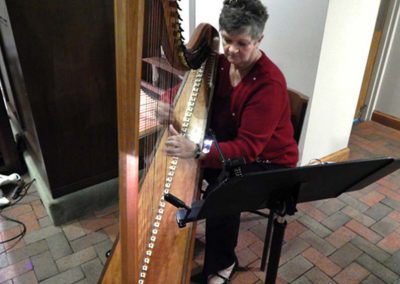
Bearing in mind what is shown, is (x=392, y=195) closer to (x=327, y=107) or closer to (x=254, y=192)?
(x=327, y=107)

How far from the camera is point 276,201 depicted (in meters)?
1.01

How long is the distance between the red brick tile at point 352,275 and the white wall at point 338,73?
31.3 inches

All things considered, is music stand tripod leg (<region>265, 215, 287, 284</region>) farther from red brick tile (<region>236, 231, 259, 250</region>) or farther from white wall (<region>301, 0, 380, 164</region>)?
white wall (<region>301, 0, 380, 164</region>)

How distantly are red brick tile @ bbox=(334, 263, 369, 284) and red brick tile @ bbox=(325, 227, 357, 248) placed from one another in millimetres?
158

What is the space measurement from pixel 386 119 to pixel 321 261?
1962 mm

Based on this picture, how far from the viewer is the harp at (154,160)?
1.88 feet

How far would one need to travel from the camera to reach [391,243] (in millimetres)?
1985

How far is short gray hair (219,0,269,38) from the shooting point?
125cm

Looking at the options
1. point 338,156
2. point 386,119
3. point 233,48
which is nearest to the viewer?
point 233,48

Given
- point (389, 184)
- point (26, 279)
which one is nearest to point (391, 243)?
point (389, 184)

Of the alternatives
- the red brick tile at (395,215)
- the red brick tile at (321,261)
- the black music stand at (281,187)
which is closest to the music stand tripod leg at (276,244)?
the black music stand at (281,187)

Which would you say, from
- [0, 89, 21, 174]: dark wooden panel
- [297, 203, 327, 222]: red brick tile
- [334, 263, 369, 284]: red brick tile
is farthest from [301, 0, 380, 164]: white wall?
[0, 89, 21, 174]: dark wooden panel

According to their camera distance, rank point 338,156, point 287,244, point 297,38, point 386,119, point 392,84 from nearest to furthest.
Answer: point 287,244
point 297,38
point 338,156
point 392,84
point 386,119

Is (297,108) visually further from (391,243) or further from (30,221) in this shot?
(30,221)
